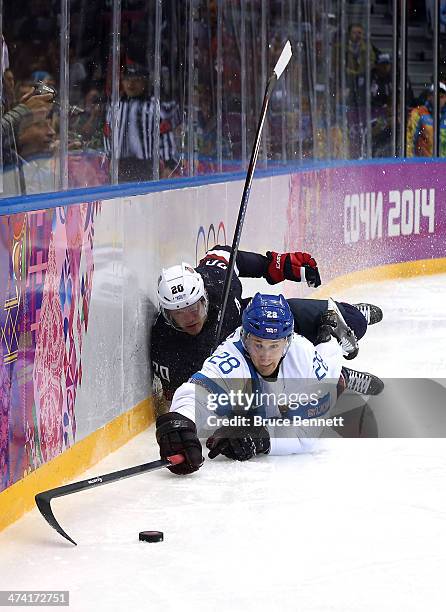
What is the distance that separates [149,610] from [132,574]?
0.32 m

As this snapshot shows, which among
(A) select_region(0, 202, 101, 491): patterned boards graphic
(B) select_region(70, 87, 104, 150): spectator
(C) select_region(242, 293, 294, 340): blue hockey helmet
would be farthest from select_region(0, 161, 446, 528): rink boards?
(C) select_region(242, 293, 294, 340): blue hockey helmet

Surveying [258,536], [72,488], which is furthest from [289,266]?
[258,536]

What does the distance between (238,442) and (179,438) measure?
1.42 ft

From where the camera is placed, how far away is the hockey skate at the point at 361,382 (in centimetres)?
601

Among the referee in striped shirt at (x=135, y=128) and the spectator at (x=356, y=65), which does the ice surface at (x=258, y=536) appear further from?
the spectator at (x=356, y=65)

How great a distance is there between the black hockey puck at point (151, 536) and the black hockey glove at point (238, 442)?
106 cm

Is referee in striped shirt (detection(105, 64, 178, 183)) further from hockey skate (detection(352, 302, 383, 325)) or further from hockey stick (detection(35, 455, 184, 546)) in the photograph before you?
hockey stick (detection(35, 455, 184, 546))

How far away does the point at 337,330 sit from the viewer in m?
6.12

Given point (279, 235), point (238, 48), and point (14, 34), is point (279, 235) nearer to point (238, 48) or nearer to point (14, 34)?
point (238, 48)

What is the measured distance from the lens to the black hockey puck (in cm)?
421

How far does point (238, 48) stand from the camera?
8.87m

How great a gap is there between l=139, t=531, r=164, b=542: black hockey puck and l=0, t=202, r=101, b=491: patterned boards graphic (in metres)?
0.45

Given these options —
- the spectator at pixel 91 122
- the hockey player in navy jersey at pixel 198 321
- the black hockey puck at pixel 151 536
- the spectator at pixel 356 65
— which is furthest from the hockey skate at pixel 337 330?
the spectator at pixel 356 65

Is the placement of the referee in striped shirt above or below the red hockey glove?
above
